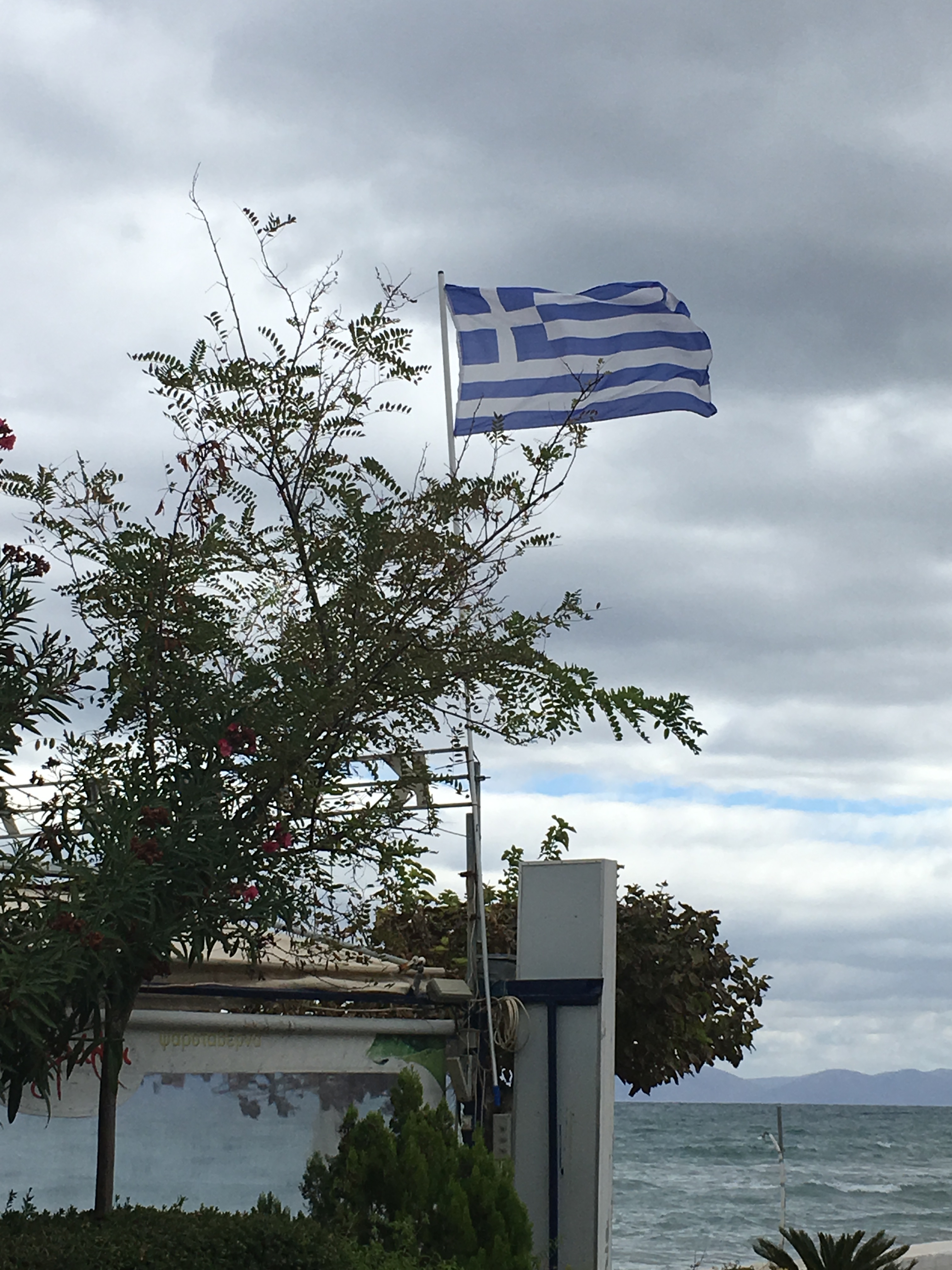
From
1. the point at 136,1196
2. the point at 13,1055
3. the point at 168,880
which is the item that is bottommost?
the point at 136,1196

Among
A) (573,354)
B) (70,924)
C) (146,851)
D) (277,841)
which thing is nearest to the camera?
(70,924)

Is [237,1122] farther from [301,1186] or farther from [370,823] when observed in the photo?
[370,823]

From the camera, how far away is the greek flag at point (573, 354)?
1221cm

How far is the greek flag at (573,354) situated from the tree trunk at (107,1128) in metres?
6.38

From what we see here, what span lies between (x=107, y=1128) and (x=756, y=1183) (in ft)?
174

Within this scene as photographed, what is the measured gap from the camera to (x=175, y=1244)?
6812 millimetres

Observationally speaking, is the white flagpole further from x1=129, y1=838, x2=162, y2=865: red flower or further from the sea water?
the sea water

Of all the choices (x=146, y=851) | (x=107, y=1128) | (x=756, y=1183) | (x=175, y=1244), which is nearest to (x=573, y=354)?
(x=146, y=851)

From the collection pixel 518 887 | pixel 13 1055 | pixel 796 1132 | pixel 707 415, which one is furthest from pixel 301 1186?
pixel 796 1132

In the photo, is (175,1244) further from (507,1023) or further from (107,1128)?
(507,1023)

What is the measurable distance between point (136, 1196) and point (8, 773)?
327 centimetres

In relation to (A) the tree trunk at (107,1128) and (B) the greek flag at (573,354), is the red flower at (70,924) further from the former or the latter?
(B) the greek flag at (573,354)

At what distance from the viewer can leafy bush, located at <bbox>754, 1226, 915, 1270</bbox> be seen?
35.2 feet

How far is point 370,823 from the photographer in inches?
289
